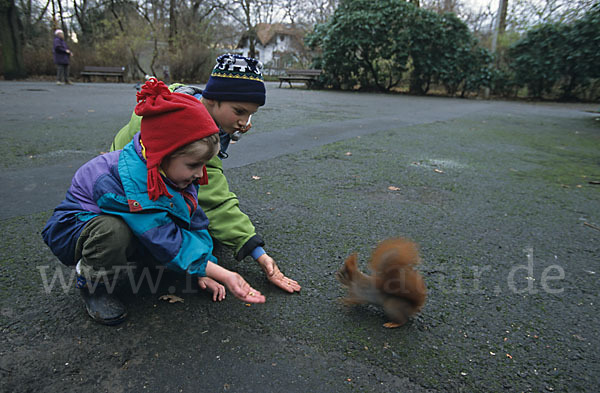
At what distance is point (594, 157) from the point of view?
5711 millimetres

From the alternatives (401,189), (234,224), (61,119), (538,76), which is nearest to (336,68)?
(538,76)

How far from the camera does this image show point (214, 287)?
179cm

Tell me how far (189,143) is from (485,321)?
1.38 metres

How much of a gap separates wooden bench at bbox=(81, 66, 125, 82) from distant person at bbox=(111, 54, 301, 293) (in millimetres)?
18893

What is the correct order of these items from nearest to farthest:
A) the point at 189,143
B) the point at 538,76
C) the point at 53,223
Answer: the point at 189,143
the point at 53,223
the point at 538,76

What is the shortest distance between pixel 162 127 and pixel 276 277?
0.86 m

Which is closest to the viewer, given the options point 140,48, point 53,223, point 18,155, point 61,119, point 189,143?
point 189,143

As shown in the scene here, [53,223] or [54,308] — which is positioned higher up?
[53,223]

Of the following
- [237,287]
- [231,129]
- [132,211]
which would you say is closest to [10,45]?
[231,129]

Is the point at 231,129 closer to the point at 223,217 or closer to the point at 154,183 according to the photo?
the point at 223,217

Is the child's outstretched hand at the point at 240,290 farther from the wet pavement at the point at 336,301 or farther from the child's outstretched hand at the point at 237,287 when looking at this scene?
the wet pavement at the point at 336,301

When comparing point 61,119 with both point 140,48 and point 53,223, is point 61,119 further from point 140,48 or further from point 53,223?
point 140,48

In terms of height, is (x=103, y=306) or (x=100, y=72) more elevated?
(x=100, y=72)

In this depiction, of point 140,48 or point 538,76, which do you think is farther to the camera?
point 140,48
